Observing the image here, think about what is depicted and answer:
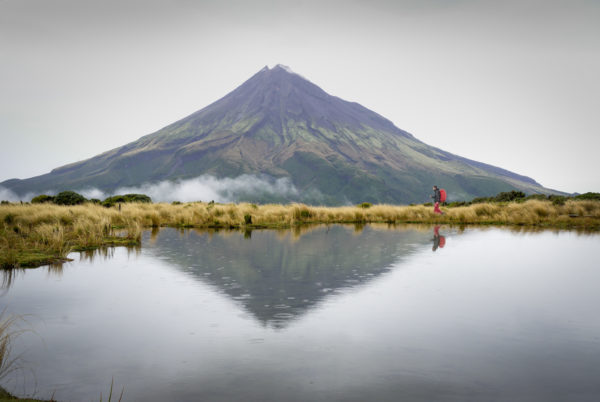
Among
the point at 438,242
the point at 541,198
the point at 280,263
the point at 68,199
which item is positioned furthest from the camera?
the point at 541,198

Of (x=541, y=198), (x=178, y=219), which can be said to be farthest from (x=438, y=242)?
(x=541, y=198)

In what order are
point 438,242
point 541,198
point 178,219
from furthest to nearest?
point 541,198, point 178,219, point 438,242

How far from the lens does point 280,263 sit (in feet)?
45.4

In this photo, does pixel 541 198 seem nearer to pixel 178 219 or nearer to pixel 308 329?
pixel 178 219

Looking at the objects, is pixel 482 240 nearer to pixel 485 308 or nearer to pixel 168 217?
pixel 485 308

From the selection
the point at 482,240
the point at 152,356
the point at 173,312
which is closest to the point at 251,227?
the point at 482,240

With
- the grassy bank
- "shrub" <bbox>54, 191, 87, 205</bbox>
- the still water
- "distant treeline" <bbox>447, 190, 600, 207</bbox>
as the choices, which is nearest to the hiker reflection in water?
the still water

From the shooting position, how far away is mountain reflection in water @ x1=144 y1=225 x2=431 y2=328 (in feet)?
30.0

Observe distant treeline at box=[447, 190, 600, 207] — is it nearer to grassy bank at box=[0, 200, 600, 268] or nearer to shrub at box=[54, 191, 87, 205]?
grassy bank at box=[0, 200, 600, 268]

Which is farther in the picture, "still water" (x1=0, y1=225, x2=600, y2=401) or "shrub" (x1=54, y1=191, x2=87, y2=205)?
"shrub" (x1=54, y1=191, x2=87, y2=205)

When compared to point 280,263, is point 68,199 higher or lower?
higher

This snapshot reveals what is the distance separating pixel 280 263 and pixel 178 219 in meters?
17.5

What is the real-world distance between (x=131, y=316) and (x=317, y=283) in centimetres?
439

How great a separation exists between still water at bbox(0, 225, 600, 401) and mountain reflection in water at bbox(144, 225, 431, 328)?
8cm
